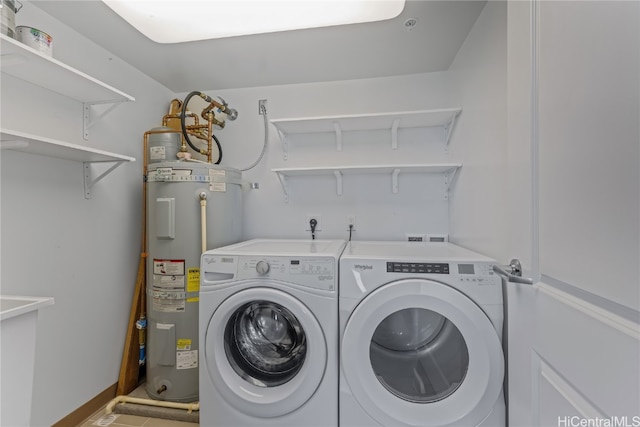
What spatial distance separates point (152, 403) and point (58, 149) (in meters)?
1.49

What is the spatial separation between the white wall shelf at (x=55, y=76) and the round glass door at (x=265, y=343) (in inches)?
51.8

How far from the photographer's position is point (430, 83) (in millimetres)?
2035

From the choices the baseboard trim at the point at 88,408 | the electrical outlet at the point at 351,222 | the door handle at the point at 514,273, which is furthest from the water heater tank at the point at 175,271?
the door handle at the point at 514,273

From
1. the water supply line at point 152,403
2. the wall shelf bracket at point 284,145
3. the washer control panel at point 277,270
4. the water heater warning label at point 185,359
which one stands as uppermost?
the wall shelf bracket at point 284,145

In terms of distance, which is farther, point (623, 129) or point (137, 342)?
point (137, 342)

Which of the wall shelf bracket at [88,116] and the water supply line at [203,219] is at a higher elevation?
the wall shelf bracket at [88,116]

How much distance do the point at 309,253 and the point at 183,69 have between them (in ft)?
5.34

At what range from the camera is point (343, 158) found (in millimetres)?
2137

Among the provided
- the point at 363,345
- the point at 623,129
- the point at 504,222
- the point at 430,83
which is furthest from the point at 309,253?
the point at 430,83

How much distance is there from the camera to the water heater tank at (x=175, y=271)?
5.38 feet

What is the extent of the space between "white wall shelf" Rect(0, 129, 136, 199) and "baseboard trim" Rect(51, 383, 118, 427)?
1.19 m

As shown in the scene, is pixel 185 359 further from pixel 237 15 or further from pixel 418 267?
pixel 237 15

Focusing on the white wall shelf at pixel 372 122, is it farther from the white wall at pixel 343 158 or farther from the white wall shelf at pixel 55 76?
the white wall shelf at pixel 55 76

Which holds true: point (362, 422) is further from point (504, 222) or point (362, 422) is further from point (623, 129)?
point (623, 129)
